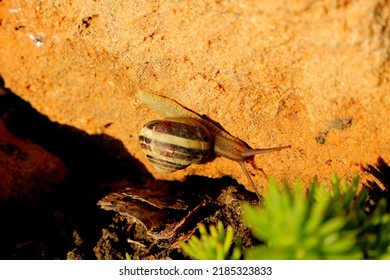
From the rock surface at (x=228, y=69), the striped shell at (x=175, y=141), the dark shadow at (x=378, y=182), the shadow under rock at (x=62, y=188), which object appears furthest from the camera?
the striped shell at (x=175, y=141)

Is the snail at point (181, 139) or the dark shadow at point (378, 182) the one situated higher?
the snail at point (181, 139)

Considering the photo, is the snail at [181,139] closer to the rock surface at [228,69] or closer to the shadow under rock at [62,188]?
the rock surface at [228,69]

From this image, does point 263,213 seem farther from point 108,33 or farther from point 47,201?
point 47,201

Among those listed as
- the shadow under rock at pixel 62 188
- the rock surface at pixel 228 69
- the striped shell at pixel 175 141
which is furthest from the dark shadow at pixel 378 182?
the shadow under rock at pixel 62 188

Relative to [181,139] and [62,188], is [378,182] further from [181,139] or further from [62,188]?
[62,188]

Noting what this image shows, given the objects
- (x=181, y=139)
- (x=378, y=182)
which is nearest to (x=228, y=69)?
(x=181, y=139)

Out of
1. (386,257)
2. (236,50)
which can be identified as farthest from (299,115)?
(386,257)

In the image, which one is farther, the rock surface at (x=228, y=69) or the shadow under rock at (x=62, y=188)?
the shadow under rock at (x=62, y=188)

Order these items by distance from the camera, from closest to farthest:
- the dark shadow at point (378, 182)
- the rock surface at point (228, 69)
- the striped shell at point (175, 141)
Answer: the rock surface at point (228, 69)
the dark shadow at point (378, 182)
the striped shell at point (175, 141)
